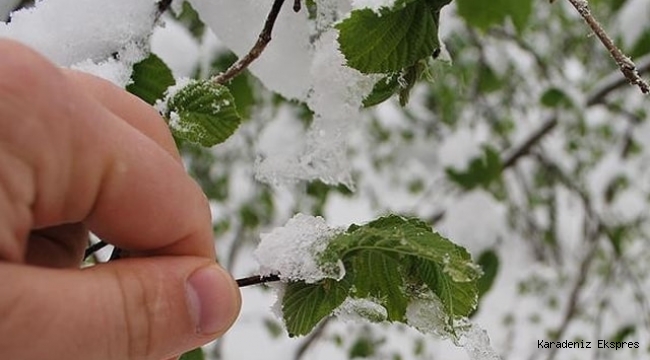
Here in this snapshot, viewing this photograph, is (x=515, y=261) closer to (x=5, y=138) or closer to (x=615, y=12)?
(x=615, y=12)

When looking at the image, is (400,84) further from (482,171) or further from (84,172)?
(482,171)

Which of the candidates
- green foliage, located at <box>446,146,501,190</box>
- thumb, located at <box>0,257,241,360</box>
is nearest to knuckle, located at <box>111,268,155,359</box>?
thumb, located at <box>0,257,241,360</box>

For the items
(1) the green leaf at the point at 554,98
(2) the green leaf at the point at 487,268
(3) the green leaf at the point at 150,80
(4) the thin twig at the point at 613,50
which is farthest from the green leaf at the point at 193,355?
(1) the green leaf at the point at 554,98

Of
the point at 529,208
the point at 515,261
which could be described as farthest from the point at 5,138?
the point at 515,261

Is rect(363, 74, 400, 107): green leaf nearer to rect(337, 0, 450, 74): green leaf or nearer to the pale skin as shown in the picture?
rect(337, 0, 450, 74): green leaf

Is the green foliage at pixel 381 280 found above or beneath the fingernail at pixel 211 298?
above

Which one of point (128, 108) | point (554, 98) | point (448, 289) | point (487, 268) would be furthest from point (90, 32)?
point (554, 98)

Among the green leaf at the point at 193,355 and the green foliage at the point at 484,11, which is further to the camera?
the green foliage at the point at 484,11

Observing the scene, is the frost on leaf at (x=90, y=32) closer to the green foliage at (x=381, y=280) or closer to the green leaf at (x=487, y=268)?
the green foliage at (x=381, y=280)
